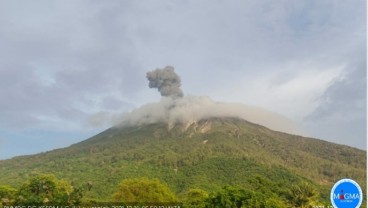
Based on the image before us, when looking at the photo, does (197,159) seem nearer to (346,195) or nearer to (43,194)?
(43,194)

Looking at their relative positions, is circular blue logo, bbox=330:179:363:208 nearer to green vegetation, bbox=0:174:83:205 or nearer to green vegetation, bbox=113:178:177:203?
green vegetation, bbox=0:174:83:205

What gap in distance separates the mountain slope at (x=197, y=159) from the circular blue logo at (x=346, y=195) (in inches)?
2987

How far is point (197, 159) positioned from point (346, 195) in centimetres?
11795

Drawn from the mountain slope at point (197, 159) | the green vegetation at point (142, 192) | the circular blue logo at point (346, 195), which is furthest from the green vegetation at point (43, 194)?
the circular blue logo at point (346, 195)

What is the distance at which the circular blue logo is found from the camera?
4867mm

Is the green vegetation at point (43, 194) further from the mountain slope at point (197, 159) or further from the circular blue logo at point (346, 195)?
the circular blue logo at point (346, 195)

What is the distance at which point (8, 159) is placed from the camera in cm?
15188

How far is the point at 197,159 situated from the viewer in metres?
122

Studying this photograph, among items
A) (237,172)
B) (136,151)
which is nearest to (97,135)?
(136,151)

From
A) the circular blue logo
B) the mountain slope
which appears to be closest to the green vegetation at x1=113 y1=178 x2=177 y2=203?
the mountain slope

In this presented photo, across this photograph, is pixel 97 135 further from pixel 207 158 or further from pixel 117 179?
pixel 117 179

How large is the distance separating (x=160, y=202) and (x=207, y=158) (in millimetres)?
76621

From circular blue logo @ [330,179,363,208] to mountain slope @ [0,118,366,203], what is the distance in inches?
2987

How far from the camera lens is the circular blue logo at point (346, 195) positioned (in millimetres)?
4867
